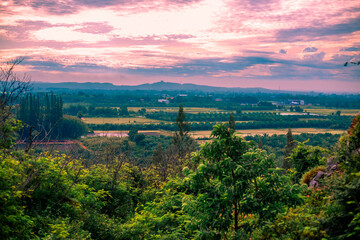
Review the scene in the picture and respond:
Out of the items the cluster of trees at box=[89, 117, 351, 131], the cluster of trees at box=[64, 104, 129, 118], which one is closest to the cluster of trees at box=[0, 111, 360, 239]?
the cluster of trees at box=[89, 117, 351, 131]

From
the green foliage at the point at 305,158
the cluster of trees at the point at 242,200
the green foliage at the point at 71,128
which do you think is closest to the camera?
the cluster of trees at the point at 242,200

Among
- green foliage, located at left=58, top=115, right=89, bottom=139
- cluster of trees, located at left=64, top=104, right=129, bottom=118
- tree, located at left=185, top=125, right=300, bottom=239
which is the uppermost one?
tree, located at left=185, top=125, right=300, bottom=239

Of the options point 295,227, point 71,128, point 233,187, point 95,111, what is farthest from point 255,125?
point 233,187

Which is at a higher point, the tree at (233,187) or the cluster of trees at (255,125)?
the tree at (233,187)

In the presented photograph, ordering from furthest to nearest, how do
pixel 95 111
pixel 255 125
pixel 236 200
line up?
pixel 95 111
pixel 255 125
pixel 236 200

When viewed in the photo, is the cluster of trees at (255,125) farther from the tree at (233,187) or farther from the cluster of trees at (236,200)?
the tree at (233,187)

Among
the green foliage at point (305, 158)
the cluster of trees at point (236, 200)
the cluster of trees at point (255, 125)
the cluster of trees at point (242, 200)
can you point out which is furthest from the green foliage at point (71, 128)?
the cluster of trees at point (242, 200)

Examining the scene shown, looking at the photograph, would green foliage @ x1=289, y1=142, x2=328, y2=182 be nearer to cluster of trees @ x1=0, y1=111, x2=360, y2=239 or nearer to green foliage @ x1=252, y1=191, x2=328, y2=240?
cluster of trees @ x1=0, y1=111, x2=360, y2=239

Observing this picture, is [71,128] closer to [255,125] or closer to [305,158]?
[255,125]

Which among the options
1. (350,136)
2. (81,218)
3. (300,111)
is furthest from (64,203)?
(300,111)

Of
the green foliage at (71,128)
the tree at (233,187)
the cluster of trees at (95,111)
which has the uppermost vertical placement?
the tree at (233,187)

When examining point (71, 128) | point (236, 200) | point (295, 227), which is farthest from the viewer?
point (71, 128)

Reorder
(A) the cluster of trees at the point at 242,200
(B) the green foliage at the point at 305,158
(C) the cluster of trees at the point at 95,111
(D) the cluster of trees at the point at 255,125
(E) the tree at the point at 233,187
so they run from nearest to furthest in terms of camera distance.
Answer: (A) the cluster of trees at the point at 242,200 → (E) the tree at the point at 233,187 → (B) the green foliage at the point at 305,158 → (D) the cluster of trees at the point at 255,125 → (C) the cluster of trees at the point at 95,111
